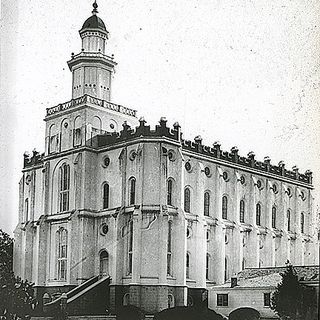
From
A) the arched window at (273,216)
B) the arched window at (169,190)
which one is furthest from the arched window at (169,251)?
the arched window at (273,216)

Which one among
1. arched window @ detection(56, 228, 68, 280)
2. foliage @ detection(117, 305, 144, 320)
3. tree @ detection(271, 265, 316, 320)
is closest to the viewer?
tree @ detection(271, 265, 316, 320)

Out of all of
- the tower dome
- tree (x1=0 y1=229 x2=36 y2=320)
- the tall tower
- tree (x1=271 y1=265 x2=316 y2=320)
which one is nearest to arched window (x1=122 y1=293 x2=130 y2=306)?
tree (x1=0 y1=229 x2=36 y2=320)

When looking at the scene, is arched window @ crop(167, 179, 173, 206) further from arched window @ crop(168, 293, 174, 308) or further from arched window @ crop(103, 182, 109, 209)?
arched window @ crop(168, 293, 174, 308)

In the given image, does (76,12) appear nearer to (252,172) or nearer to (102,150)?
(102,150)

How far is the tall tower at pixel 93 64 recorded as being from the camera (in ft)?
18.5

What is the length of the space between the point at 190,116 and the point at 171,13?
0.78m

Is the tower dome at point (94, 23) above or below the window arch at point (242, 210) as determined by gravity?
above

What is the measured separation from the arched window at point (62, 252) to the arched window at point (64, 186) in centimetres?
21

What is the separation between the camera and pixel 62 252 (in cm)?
608

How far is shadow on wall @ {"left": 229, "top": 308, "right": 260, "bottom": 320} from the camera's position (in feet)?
15.9

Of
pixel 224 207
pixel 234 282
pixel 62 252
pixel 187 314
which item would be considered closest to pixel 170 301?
pixel 187 314

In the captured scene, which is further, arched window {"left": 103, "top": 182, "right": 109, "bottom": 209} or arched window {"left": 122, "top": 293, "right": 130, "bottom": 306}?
arched window {"left": 103, "top": 182, "right": 109, "bottom": 209}

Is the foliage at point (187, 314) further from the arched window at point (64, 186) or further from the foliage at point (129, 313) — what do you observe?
the arched window at point (64, 186)

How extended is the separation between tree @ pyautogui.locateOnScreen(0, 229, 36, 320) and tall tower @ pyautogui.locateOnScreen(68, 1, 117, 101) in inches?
58.5
